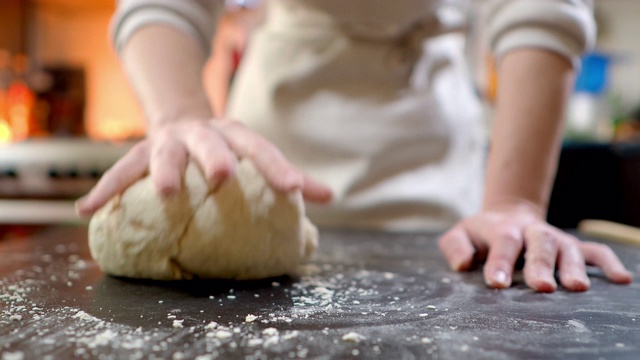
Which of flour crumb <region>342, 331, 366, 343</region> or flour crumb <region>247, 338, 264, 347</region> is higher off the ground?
flour crumb <region>342, 331, 366, 343</region>

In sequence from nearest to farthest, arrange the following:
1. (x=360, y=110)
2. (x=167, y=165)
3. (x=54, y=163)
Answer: (x=167, y=165)
(x=360, y=110)
(x=54, y=163)

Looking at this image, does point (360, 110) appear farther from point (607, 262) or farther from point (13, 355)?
point (13, 355)

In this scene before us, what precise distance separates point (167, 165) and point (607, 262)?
63 centimetres

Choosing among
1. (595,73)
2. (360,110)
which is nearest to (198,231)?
(360,110)

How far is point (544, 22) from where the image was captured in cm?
113

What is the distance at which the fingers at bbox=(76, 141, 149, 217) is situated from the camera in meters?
0.78

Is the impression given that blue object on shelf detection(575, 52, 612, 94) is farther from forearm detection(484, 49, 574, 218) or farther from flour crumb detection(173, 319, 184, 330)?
flour crumb detection(173, 319, 184, 330)

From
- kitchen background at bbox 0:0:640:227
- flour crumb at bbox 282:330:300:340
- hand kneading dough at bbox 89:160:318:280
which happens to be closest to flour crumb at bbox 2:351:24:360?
flour crumb at bbox 282:330:300:340

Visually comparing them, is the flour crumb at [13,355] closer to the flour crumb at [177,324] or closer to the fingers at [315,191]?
the flour crumb at [177,324]

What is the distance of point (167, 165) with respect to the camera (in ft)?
2.51

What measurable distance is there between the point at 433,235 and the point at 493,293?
1.75 feet

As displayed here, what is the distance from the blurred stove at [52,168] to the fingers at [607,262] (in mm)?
2239

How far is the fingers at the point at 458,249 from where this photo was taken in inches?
34.5

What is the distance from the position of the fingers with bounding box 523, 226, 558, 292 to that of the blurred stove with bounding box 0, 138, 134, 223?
87.0 inches
